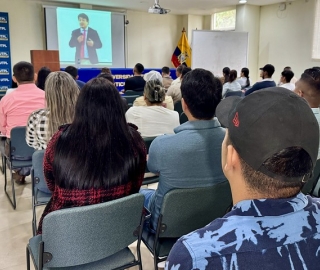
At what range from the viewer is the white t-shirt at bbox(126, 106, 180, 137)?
2.72 metres

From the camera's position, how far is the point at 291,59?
29.4 ft

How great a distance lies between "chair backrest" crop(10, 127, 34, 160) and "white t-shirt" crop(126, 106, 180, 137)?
97cm

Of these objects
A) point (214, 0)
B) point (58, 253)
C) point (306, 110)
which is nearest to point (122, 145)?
point (58, 253)

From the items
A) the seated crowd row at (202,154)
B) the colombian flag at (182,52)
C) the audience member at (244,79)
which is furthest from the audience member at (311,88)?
the colombian flag at (182,52)

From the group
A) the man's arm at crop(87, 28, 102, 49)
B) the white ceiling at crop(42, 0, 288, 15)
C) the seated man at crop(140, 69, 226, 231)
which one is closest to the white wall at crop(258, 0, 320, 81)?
the white ceiling at crop(42, 0, 288, 15)

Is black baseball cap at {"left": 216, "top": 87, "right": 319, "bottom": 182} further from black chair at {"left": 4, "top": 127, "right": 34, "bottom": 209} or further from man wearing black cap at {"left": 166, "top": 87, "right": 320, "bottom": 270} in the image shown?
black chair at {"left": 4, "top": 127, "right": 34, "bottom": 209}

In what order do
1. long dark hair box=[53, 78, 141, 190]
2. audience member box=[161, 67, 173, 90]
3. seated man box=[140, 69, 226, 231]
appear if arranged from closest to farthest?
long dark hair box=[53, 78, 141, 190], seated man box=[140, 69, 226, 231], audience member box=[161, 67, 173, 90]

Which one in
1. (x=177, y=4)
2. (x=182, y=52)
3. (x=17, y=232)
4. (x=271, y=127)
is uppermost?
(x=177, y=4)

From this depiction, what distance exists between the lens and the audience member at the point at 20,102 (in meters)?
2.97

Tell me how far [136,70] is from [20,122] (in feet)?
10.8

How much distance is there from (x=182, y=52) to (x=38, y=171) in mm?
9250

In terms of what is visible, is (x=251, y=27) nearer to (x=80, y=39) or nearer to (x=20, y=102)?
(x=80, y=39)

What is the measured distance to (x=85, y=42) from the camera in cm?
916

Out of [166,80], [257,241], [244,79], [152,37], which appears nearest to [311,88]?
[257,241]
